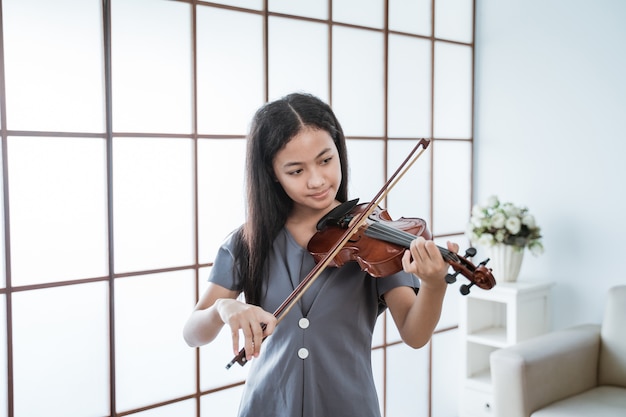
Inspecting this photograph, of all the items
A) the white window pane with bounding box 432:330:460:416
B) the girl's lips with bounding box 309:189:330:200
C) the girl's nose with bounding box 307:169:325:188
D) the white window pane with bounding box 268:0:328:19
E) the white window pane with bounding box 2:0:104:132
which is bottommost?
the white window pane with bounding box 432:330:460:416

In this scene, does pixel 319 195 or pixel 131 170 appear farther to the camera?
pixel 131 170

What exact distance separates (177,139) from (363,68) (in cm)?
96

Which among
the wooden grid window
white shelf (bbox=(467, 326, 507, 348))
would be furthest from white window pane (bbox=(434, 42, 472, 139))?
white shelf (bbox=(467, 326, 507, 348))

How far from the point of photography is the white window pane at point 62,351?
1.91 metres

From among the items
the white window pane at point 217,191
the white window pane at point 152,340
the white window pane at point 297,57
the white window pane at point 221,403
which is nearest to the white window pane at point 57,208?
the white window pane at point 152,340

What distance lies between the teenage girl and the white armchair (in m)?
1.26

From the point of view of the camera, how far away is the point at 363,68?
282cm

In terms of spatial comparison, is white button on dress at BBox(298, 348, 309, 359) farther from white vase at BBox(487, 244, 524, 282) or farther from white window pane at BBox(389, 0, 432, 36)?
white window pane at BBox(389, 0, 432, 36)

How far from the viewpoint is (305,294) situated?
1.28 metres

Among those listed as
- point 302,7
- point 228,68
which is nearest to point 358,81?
point 302,7

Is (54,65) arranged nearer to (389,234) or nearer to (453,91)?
(389,234)

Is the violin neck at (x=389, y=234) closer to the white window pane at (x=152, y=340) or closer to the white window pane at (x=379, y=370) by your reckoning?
the white window pane at (x=152, y=340)

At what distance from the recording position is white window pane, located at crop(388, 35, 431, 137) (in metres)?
2.97

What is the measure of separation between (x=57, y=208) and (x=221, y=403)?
35.5 inches
